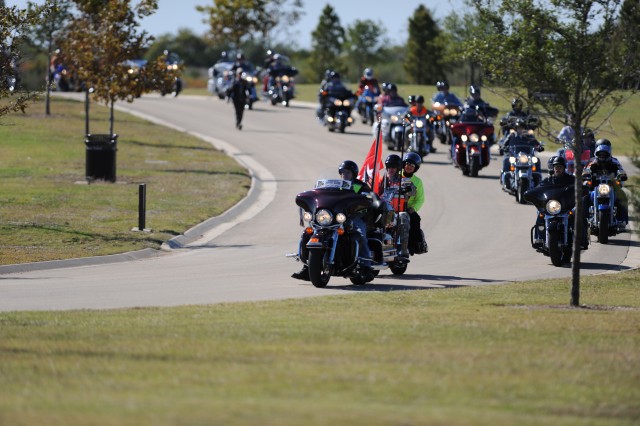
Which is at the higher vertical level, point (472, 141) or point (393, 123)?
point (393, 123)

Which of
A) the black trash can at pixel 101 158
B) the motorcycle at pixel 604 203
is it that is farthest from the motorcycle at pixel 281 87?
the motorcycle at pixel 604 203

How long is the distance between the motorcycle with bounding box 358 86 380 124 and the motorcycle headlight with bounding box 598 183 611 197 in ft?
86.2

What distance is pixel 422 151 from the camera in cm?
3934

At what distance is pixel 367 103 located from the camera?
51062 mm

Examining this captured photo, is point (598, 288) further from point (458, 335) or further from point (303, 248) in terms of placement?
point (458, 335)

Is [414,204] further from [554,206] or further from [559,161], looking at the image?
[559,161]

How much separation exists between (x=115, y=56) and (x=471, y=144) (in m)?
9.92

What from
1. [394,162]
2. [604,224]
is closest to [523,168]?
[604,224]

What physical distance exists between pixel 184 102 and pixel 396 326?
53105 millimetres

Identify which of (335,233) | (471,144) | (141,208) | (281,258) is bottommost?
(281,258)

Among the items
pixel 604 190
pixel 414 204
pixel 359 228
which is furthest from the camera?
pixel 604 190

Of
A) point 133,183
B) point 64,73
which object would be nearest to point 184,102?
point 64,73

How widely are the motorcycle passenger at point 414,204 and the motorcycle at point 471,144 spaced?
1569cm

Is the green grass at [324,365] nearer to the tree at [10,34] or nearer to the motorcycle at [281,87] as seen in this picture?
the tree at [10,34]
